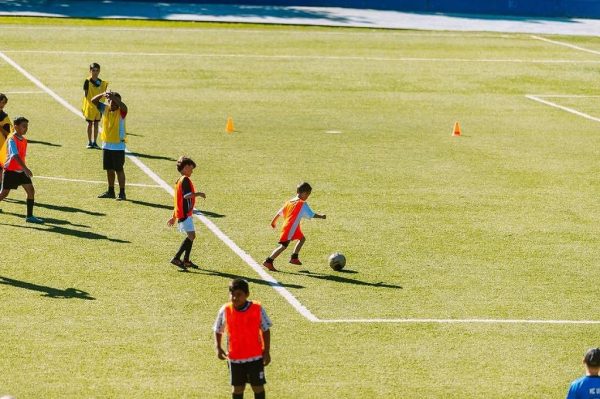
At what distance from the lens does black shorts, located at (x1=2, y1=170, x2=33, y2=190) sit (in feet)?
77.9

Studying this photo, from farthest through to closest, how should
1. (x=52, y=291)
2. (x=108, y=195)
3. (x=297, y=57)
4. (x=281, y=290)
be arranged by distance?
(x=297, y=57) < (x=108, y=195) < (x=281, y=290) < (x=52, y=291)

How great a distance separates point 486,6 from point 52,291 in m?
56.9

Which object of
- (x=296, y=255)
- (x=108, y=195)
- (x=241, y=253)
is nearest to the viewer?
(x=296, y=255)

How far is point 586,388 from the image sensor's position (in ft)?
40.8

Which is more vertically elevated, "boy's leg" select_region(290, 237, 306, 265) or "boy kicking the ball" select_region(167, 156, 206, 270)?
"boy kicking the ball" select_region(167, 156, 206, 270)

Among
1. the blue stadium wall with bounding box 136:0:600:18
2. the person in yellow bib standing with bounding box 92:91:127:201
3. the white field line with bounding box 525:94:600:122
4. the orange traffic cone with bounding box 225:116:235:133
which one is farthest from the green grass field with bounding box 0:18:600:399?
the blue stadium wall with bounding box 136:0:600:18

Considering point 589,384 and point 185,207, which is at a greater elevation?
point 589,384

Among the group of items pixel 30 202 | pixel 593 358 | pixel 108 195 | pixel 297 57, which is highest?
pixel 593 358

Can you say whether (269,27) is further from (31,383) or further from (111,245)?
(31,383)

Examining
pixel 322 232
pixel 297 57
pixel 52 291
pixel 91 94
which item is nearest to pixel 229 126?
pixel 91 94

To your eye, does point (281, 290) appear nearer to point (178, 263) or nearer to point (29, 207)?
point (178, 263)

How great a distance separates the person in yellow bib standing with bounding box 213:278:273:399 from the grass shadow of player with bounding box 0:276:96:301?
233 inches

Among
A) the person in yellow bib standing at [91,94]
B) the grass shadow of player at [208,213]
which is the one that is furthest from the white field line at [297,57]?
the grass shadow of player at [208,213]

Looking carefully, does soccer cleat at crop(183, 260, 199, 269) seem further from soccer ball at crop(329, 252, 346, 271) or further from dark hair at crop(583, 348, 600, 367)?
dark hair at crop(583, 348, 600, 367)
